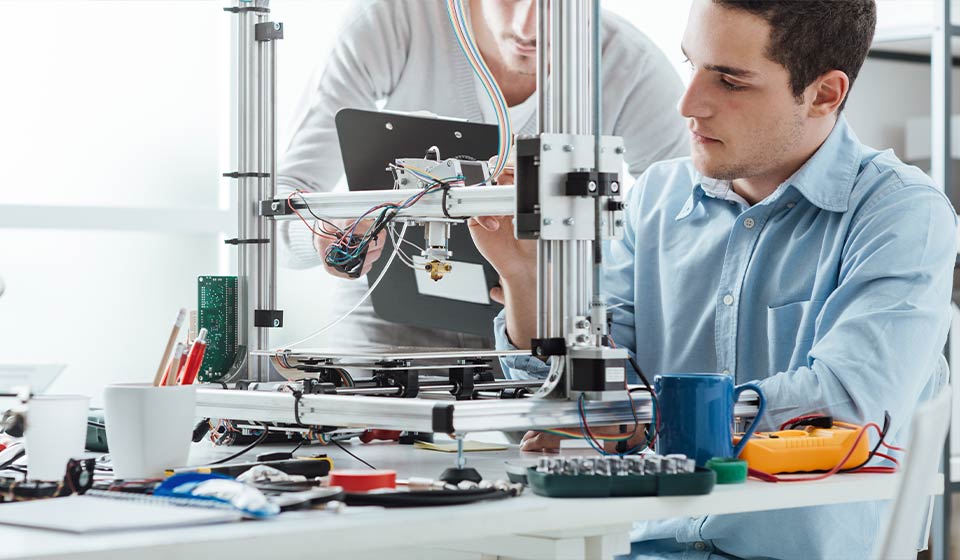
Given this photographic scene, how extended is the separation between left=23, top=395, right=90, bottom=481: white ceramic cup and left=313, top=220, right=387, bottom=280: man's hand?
1.42 ft

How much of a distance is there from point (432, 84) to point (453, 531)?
1655 millimetres

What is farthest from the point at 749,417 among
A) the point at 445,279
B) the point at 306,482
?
the point at 445,279

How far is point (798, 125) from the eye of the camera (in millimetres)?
1533

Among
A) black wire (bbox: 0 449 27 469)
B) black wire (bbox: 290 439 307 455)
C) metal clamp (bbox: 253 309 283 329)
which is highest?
metal clamp (bbox: 253 309 283 329)

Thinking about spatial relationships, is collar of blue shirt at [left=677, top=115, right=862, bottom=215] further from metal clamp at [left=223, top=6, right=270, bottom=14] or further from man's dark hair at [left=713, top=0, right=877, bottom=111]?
metal clamp at [left=223, top=6, right=270, bottom=14]

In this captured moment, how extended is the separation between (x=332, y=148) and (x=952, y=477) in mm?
1851

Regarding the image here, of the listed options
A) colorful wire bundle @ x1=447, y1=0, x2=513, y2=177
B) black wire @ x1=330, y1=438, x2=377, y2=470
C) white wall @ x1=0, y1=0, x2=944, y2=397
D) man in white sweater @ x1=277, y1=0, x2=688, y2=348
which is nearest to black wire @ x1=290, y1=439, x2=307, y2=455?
black wire @ x1=330, y1=438, x2=377, y2=470

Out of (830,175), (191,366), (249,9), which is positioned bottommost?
(191,366)

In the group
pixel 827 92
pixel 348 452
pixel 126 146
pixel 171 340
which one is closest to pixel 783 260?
pixel 827 92

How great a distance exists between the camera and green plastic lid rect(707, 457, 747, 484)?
97cm

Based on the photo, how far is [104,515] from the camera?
79 cm

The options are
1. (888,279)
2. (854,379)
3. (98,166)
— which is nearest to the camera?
(854,379)

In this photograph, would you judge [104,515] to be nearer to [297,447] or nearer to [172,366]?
[172,366]

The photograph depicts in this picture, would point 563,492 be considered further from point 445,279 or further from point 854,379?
point 445,279
